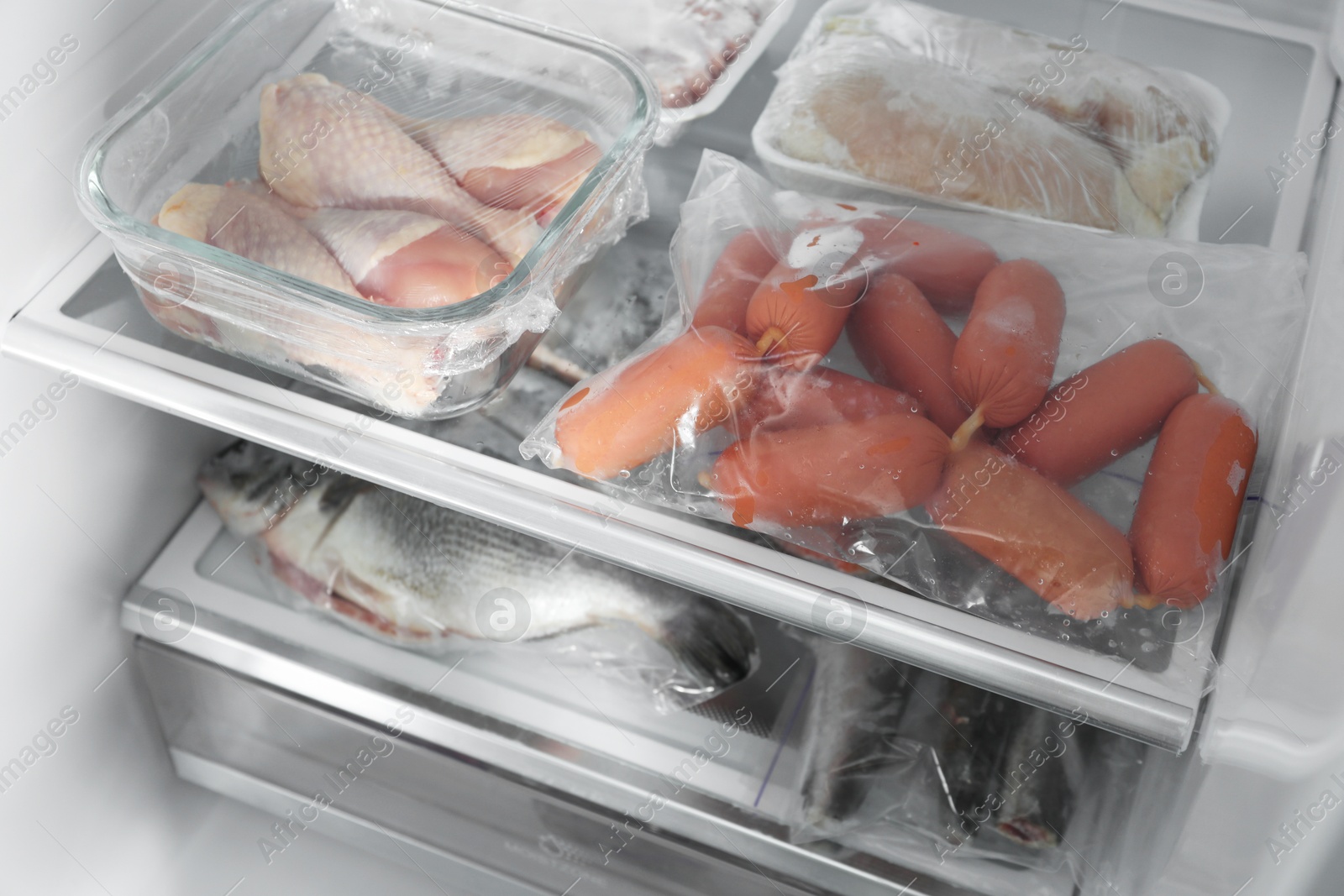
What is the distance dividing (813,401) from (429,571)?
51 centimetres

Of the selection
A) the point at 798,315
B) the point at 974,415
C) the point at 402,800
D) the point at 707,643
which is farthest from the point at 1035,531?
the point at 402,800

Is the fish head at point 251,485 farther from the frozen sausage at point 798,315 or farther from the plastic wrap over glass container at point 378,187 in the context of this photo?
the frozen sausage at point 798,315

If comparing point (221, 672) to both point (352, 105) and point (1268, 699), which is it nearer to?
point (352, 105)

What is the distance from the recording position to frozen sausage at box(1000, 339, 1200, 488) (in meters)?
0.56

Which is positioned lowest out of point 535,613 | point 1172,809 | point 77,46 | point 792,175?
point 535,613

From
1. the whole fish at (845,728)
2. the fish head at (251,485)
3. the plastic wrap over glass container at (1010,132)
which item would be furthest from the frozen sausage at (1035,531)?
the fish head at (251,485)

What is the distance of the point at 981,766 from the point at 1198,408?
0.42 meters

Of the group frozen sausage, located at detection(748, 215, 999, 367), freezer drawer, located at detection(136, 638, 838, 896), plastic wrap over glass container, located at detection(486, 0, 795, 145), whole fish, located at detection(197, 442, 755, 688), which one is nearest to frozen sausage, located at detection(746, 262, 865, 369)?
frozen sausage, located at detection(748, 215, 999, 367)

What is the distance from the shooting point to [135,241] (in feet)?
1.92

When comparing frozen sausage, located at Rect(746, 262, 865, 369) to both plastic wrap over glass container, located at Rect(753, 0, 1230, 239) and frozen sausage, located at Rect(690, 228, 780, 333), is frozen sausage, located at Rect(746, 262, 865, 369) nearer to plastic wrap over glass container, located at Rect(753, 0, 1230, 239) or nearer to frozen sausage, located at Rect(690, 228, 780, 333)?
frozen sausage, located at Rect(690, 228, 780, 333)

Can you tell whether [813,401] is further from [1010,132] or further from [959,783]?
[959,783]

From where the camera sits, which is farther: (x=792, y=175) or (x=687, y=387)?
(x=792, y=175)

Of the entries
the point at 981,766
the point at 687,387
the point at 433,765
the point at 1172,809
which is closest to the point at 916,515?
the point at 687,387

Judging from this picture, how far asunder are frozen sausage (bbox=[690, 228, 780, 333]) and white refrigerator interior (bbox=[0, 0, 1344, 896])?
0.43 ft
